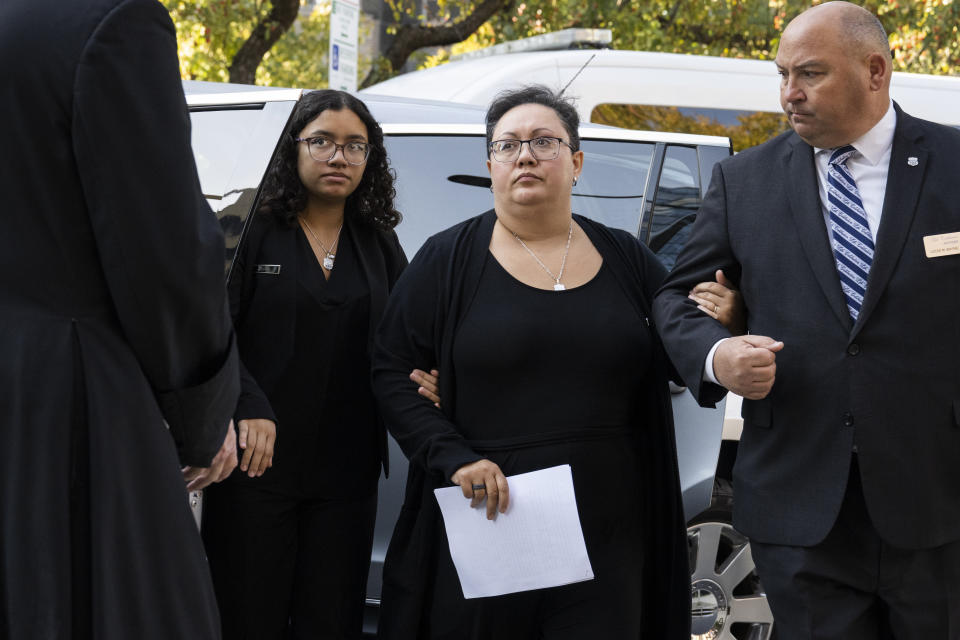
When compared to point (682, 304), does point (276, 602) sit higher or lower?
lower

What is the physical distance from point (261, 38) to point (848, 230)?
903 cm

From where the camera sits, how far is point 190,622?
75.1 inches

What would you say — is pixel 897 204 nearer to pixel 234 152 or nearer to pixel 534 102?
pixel 534 102

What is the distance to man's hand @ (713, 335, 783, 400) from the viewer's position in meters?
2.53

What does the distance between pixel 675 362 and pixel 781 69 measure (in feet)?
2.45

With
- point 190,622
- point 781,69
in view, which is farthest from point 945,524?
point 190,622

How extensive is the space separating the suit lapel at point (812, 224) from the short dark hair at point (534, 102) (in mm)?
628

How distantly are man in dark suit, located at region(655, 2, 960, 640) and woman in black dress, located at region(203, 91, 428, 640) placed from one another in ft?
3.19

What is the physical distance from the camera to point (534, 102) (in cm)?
313

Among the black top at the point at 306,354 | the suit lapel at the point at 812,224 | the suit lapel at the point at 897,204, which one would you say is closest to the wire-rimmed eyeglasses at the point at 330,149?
the black top at the point at 306,354

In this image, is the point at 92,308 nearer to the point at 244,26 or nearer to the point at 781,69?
the point at 781,69

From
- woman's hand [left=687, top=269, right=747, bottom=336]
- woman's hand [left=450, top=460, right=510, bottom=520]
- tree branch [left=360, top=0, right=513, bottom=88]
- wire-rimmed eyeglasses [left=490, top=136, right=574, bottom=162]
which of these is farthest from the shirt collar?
tree branch [left=360, top=0, right=513, bottom=88]

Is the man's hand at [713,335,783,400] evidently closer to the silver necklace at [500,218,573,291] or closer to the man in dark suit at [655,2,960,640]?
the man in dark suit at [655,2,960,640]

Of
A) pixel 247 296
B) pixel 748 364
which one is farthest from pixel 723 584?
pixel 247 296
